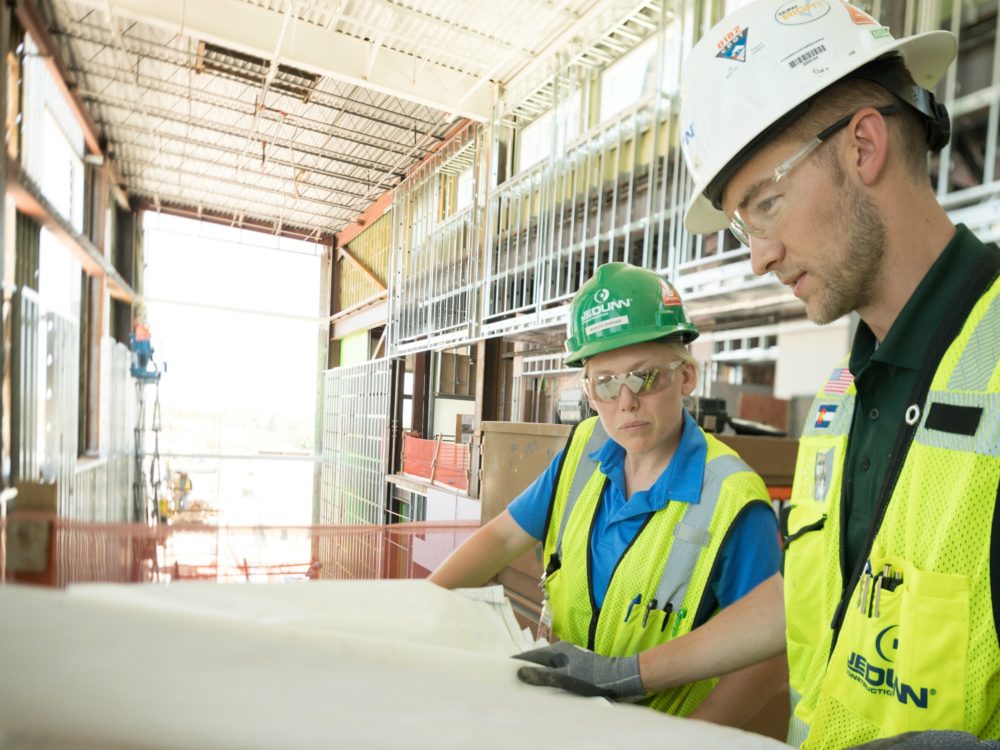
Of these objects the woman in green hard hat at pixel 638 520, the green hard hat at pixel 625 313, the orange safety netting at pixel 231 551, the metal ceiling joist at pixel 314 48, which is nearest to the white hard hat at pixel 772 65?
the green hard hat at pixel 625 313

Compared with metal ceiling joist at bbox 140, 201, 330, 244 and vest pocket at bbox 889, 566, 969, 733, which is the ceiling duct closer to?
metal ceiling joist at bbox 140, 201, 330, 244

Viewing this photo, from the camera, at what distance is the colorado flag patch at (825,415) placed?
4.26 feet

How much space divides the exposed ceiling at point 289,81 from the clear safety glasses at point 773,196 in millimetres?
5652

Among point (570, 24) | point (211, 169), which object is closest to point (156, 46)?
point (211, 169)

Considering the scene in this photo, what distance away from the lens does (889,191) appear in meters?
1.09

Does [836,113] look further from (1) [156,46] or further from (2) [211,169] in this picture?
(2) [211,169]

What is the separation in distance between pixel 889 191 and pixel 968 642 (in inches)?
28.8

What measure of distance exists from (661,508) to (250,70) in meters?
9.27

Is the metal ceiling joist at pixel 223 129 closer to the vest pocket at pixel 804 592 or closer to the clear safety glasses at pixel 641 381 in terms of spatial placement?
the clear safety glasses at pixel 641 381

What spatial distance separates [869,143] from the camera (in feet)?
3.64

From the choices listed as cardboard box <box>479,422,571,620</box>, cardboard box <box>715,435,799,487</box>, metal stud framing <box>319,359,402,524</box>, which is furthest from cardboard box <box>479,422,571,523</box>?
metal stud framing <box>319,359,402,524</box>

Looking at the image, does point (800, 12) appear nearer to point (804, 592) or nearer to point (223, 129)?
point (804, 592)

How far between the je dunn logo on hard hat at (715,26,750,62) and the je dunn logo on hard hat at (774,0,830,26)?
0.07 meters

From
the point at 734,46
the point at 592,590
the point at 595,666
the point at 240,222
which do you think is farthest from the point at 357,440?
the point at 734,46
